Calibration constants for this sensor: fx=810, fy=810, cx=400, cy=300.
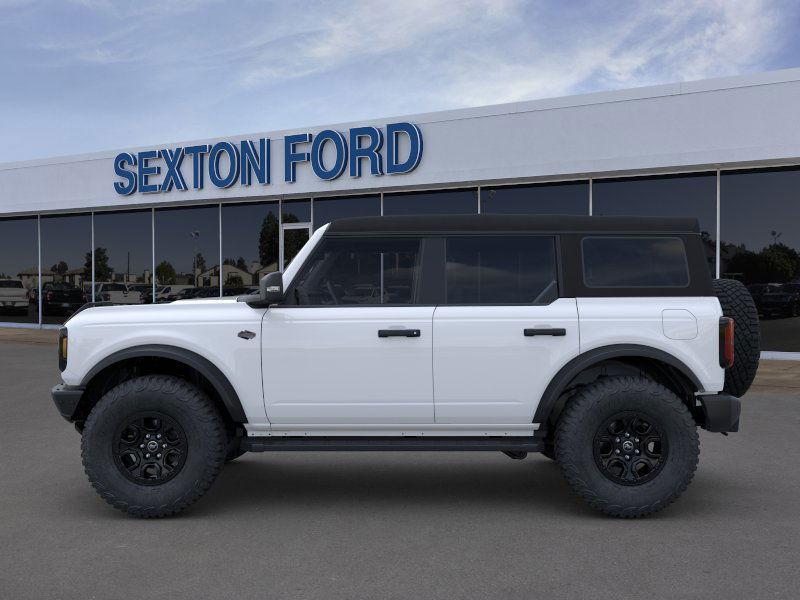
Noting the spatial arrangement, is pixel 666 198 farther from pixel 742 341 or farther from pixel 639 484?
pixel 639 484

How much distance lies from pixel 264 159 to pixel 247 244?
2.42 metres

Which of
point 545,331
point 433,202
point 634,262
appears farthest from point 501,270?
point 433,202

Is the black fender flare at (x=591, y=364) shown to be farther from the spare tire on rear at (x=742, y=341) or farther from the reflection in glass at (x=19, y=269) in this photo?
the reflection in glass at (x=19, y=269)

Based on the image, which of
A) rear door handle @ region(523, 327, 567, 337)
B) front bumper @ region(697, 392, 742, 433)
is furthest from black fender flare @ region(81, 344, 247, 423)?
front bumper @ region(697, 392, 742, 433)

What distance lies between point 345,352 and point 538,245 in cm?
140

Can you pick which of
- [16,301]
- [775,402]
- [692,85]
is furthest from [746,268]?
[16,301]

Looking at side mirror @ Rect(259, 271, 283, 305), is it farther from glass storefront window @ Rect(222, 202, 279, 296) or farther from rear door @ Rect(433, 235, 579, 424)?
glass storefront window @ Rect(222, 202, 279, 296)

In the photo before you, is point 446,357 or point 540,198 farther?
point 540,198

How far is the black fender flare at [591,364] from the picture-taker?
16.1 ft

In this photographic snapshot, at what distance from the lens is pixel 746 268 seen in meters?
14.3

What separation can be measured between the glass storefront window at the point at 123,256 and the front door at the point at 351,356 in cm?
1749

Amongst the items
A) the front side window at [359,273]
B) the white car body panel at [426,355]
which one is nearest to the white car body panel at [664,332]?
the white car body panel at [426,355]

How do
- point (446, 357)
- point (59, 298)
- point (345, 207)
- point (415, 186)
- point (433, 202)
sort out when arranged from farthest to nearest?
1. point (59, 298)
2. point (345, 207)
3. point (433, 202)
4. point (415, 186)
5. point (446, 357)

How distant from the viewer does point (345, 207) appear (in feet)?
59.8
